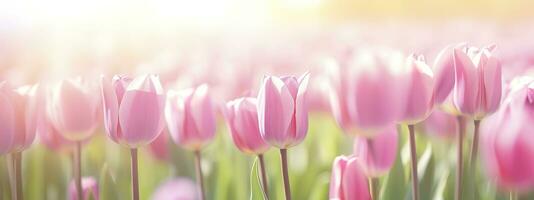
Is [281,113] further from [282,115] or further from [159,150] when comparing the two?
[159,150]

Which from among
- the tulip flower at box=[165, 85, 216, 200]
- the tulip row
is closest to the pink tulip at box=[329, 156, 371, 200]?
the tulip row

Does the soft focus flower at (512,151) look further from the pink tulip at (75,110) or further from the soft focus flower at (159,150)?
the soft focus flower at (159,150)

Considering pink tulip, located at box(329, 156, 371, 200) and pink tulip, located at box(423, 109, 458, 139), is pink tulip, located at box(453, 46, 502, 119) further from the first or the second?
pink tulip, located at box(423, 109, 458, 139)

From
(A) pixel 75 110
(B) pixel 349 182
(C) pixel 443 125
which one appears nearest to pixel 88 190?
(A) pixel 75 110

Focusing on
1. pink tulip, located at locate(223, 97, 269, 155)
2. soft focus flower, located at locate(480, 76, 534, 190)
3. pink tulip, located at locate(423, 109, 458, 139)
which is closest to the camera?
soft focus flower, located at locate(480, 76, 534, 190)

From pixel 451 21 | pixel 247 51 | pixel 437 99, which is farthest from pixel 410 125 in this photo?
pixel 451 21
